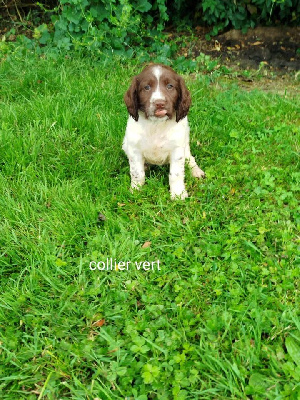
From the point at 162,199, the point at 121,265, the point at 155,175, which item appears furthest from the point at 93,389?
Result: the point at 155,175

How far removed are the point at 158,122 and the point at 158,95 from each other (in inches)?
9.2

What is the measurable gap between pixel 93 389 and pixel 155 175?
2.01 m

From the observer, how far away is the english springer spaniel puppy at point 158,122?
2834 mm

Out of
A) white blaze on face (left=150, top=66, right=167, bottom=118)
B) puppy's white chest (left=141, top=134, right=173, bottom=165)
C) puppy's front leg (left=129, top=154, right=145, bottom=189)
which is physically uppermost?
white blaze on face (left=150, top=66, right=167, bottom=118)

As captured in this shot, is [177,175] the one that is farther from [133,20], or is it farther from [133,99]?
[133,20]

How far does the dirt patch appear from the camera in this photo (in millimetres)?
5961

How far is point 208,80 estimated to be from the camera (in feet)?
17.4

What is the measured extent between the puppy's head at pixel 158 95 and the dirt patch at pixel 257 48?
11.3 feet

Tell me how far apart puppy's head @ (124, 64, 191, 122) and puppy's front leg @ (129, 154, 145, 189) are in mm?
347

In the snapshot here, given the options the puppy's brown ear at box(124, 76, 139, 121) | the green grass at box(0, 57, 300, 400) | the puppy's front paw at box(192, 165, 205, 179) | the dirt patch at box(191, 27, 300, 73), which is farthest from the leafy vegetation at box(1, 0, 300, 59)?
the puppy's front paw at box(192, 165, 205, 179)

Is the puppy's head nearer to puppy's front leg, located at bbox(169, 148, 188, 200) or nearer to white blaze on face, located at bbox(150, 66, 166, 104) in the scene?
white blaze on face, located at bbox(150, 66, 166, 104)

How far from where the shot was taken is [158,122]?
2953mm

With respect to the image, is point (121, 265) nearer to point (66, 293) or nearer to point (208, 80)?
point (66, 293)

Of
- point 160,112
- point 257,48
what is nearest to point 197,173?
point 160,112
